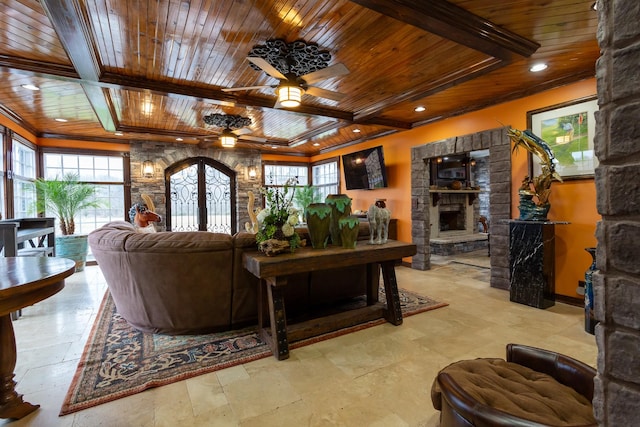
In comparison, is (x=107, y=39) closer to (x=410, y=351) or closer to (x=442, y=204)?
(x=410, y=351)

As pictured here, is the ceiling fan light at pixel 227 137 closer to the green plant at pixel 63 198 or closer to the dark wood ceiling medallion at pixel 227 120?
the dark wood ceiling medallion at pixel 227 120

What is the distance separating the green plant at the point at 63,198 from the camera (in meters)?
5.24

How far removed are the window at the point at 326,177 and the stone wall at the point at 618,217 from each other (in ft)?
23.9

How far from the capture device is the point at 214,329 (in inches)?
113

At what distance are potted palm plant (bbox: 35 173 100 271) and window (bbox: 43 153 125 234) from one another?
66 cm

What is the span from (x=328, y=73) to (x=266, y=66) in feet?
1.92

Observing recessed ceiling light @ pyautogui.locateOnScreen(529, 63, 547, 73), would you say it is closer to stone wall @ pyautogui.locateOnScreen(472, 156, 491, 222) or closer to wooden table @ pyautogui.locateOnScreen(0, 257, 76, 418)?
wooden table @ pyautogui.locateOnScreen(0, 257, 76, 418)

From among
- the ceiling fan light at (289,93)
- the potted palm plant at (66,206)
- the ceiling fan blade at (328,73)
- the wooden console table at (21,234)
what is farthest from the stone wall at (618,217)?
the potted palm plant at (66,206)

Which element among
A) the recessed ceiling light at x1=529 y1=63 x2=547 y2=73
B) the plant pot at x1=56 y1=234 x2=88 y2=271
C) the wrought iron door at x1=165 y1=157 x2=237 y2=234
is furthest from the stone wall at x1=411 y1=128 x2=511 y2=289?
the plant pot at x1=56 y1=234 x2=88 y2=271

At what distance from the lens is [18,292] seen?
1366 mm

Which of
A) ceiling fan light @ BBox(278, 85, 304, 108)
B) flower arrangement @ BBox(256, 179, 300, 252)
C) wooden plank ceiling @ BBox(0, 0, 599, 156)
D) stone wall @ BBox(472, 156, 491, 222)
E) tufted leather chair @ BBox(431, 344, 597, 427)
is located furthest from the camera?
stone wall @ BBox(472, 156, 491, 222)

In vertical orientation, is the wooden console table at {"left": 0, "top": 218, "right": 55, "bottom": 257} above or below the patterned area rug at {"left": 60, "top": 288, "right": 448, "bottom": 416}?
above

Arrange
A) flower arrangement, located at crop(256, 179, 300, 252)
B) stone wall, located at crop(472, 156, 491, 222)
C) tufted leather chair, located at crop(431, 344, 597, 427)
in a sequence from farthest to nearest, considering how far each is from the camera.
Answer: stone wall, located at crop(472, 156, 491, 222) < flower arrangement, located at crop(256, 179, 300, 252) < tufted leather chair, located at crop(431, 344, 597, 427)

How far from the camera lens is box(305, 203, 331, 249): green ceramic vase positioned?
9.28ft
